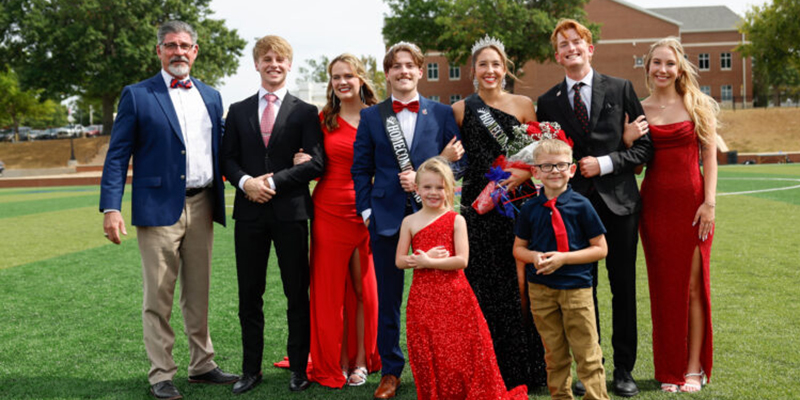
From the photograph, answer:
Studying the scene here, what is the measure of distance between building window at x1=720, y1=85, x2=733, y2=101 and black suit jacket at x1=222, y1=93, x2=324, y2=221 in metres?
69.7

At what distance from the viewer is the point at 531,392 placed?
4.36m

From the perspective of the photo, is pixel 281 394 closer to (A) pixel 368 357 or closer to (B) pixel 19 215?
(A) pixel 368 357

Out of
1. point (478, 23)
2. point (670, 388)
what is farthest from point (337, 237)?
point (478, 23)

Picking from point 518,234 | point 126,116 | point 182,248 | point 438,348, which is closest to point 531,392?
point 438,348

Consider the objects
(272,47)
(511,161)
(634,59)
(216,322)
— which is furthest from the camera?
(634,59)

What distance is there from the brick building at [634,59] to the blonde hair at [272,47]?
54.2 m

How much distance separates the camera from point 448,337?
151 inches

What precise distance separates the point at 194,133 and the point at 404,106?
156 cm

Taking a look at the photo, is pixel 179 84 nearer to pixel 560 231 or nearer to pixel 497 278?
pixel 497 278

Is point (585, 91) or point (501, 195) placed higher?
point (585, 91)

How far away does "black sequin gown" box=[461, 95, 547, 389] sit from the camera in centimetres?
435

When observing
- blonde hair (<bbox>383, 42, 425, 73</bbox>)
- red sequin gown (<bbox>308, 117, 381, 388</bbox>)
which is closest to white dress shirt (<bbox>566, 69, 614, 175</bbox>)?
blonde hair (<bbox>383, 42, 425, 73</bbox>)

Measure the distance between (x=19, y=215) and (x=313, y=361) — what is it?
17.2m

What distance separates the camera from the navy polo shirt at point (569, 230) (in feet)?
12.3
